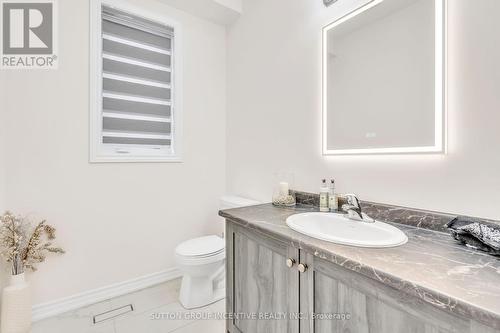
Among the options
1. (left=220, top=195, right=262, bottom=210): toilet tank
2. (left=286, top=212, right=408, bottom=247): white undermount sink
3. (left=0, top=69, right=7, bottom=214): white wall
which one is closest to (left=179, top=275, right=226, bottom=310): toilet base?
(left=220, top=195, right=262, bottom=210): toilet tank

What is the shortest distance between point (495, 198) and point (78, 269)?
2578 millimetres

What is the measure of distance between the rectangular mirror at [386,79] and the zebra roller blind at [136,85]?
5.01 feet

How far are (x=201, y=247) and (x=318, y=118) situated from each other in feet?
4.30

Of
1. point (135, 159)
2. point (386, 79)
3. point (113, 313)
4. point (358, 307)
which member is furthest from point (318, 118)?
point (113, 313)

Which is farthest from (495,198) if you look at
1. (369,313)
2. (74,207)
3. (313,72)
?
(74,207)

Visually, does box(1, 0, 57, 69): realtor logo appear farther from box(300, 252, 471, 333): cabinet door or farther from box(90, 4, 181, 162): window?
box(300, 252, 471, 333): cabinet door

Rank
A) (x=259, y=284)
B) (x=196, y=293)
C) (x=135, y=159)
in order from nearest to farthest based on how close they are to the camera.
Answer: (x=259, y=284) < (x=196, y=293) < (x=135, y=159)

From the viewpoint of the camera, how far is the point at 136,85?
6.92 ft

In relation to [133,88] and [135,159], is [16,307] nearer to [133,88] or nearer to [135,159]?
[135,159]

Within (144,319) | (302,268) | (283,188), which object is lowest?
(144,319)

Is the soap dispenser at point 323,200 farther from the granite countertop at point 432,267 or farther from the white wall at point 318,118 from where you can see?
the granite countertop at point 432,267

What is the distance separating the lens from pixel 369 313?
743mm

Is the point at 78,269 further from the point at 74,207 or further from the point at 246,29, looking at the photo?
the point at 246,29

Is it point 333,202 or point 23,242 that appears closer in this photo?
point 333,202
